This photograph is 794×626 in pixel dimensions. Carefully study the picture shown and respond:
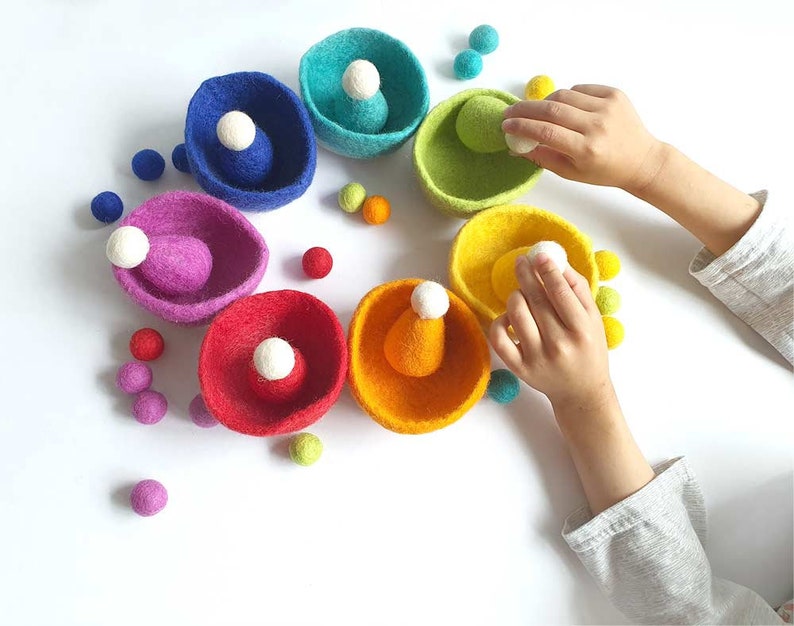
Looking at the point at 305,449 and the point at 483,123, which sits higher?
the point at 483,123

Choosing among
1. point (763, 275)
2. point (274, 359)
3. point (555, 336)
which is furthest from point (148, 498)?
point (763, 275)

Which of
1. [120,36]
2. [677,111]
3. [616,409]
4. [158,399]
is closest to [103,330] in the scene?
[158,399]

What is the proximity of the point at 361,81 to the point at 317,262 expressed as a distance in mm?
181

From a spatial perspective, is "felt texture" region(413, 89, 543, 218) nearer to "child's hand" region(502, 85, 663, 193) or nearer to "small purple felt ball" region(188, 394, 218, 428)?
"child's hand" region(502, 85, 663, 193)

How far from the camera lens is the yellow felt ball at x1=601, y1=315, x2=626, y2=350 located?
2.17 feet

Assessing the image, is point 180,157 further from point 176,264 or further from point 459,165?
point 459,165

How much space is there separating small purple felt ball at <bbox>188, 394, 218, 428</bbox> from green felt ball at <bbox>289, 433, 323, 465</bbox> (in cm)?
8

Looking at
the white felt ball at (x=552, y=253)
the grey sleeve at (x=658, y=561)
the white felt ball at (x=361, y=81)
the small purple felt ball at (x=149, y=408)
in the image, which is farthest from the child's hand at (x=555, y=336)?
the small purple felt ball at (x=149, y=408)

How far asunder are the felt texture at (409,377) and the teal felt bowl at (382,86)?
0.16m

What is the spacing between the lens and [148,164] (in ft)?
2.20

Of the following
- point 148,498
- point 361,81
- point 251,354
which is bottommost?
point 148,498

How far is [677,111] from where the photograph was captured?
76 centimetres

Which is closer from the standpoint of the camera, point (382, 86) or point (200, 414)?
point (200, 414)

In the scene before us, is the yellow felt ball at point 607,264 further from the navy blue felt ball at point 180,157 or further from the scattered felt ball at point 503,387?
the navy blue felt ball at point 180,157
